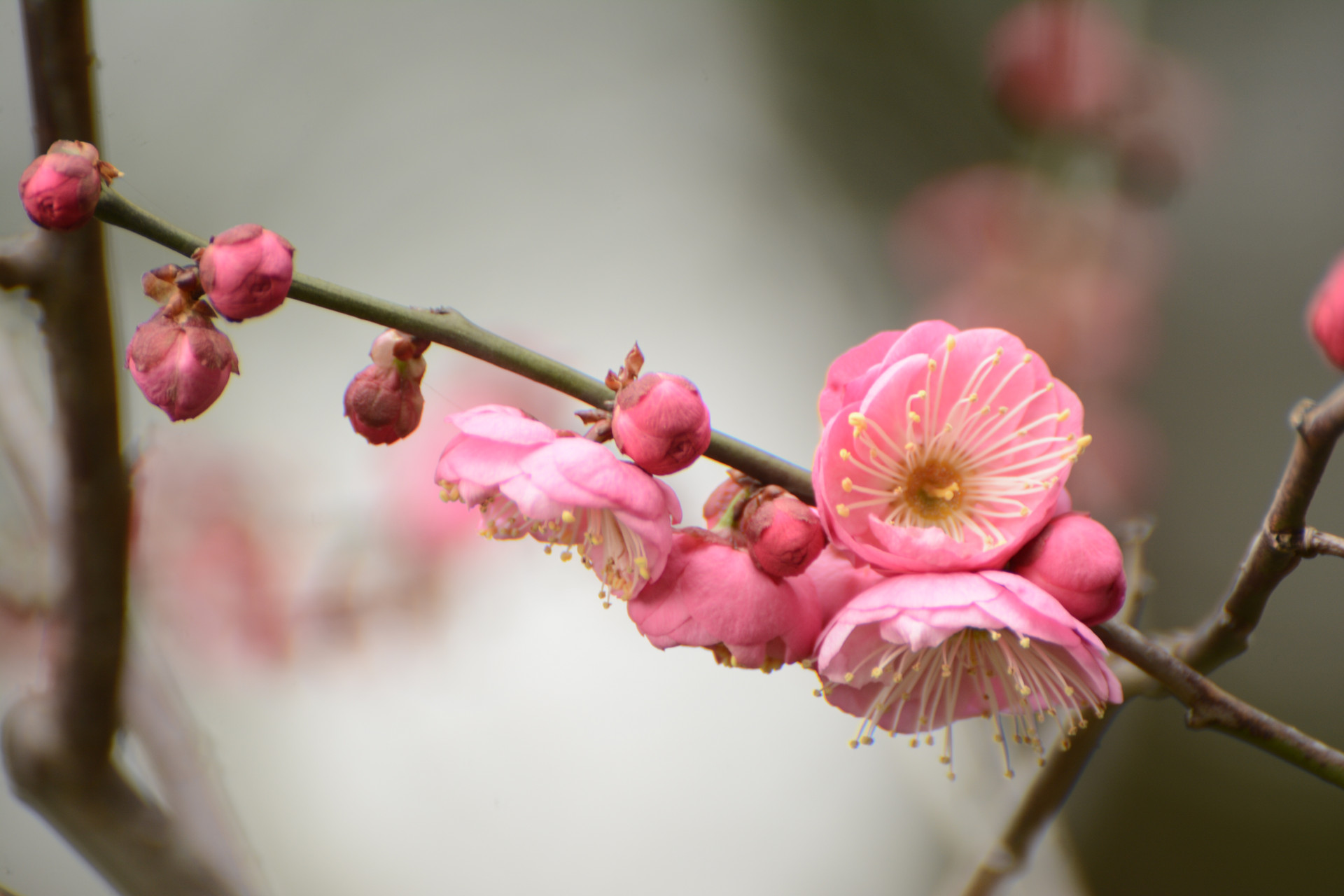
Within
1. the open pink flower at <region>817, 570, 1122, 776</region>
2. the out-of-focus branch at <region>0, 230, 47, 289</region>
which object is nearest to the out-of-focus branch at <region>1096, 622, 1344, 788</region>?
the open pink flower at <region>817, 570, 1122, 776</region>

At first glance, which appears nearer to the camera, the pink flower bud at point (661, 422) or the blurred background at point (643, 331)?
the pink flower bud at point (661, 422)

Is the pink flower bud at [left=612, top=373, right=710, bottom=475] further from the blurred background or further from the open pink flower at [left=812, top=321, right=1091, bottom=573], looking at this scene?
the blurred background

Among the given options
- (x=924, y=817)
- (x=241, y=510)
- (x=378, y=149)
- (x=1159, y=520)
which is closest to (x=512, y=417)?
(x=241, y=510)

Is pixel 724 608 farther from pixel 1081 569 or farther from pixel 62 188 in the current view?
pixel 62 188

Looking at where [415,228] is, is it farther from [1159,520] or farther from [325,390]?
[1159,520]

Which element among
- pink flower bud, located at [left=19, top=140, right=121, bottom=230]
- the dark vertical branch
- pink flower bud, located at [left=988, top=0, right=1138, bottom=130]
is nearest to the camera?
pink flower bud, located at [left=19, top=140, right=121, bottom=230]

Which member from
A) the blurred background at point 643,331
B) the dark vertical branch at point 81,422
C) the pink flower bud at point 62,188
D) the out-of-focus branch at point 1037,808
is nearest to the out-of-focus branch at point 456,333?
the pink flower bud at point 62,188

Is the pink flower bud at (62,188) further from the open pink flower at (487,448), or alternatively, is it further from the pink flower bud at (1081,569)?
the pink flower bud at (1081,569)
